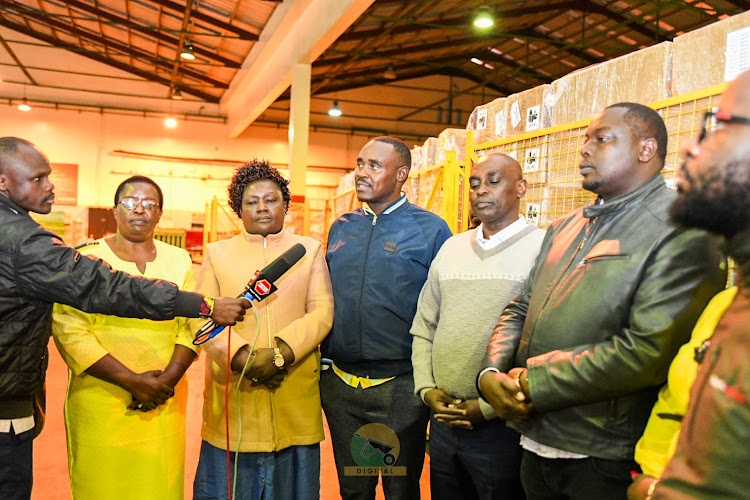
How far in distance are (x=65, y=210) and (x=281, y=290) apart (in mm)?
16876

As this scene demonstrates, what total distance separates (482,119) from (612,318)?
2478 mm

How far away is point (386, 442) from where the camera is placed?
107 inches

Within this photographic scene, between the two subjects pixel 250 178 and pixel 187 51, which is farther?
pixel 187 51

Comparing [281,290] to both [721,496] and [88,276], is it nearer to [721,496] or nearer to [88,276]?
[88,276]

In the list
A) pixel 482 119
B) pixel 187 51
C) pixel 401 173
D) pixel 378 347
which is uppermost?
pixel 187 51

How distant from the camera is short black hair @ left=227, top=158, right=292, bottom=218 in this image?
2904 millimetres

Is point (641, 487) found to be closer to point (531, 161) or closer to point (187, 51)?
point (531, 161)

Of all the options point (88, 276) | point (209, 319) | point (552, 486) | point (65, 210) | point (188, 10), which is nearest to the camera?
point (552, 486)

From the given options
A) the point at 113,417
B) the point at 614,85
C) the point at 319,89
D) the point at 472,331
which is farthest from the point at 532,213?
the point at 319,89

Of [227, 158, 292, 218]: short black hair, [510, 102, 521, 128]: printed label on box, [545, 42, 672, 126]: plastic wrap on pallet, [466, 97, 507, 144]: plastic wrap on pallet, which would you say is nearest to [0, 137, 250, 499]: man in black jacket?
[227, 158, 292, 218]: short black hair

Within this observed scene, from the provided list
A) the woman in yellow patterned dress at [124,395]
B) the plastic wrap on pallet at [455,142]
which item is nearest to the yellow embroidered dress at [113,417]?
the woman in yellow patterned dress at [124,395]

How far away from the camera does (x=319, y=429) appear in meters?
2.79

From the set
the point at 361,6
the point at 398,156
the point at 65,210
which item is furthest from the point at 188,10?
the point at 398,156

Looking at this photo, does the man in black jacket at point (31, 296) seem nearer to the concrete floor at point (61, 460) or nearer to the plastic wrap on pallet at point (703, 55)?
the concrete floor at point (61, 460)
